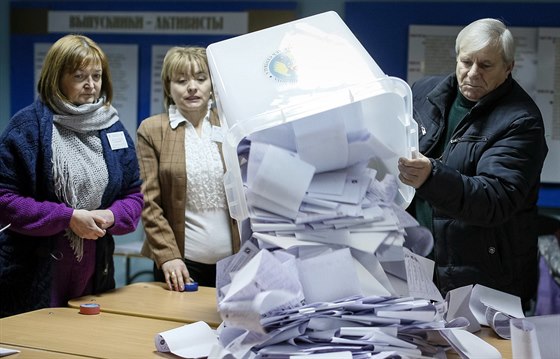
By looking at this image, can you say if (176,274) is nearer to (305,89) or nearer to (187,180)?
(187,180)

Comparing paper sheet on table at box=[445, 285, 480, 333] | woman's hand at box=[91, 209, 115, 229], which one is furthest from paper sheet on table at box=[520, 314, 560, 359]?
woman's hand at box=[91, 209, 115, 229]

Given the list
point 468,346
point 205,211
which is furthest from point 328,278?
point 205,211

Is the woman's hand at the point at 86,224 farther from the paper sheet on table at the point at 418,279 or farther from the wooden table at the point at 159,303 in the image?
the paper sheet on table at the point at 418,279

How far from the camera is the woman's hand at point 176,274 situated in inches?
101

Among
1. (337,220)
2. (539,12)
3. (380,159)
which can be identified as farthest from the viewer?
(539,12)

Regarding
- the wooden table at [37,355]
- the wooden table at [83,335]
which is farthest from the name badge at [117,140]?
the wooden table at [37,355]

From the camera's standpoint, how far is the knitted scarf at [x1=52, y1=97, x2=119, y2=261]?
2.37 m

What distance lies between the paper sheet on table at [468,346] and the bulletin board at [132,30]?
3.06 m

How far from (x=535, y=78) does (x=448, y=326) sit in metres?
2.81

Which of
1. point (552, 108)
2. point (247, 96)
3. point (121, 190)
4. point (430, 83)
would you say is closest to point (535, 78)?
point (552, 108)

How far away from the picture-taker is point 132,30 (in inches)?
190

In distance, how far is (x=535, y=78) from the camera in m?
4.26

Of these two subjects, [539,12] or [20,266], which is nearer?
[20,266]

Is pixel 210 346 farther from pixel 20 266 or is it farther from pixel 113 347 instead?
pixel 20 266
